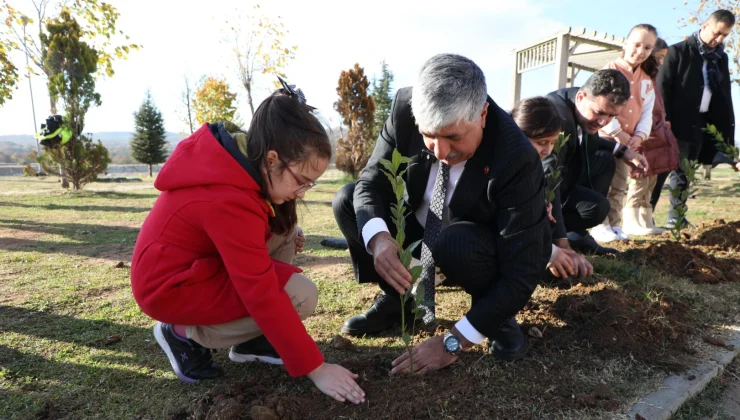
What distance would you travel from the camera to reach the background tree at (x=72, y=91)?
38.1 feet

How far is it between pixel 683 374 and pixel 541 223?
3.41 feet

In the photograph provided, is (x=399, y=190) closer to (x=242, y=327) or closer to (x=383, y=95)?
(x=242, y=327)

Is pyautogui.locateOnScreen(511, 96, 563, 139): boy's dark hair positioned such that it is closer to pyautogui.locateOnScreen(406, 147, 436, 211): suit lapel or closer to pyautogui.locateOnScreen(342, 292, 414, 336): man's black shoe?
pyautogui.locateOnScreen(406, 147, 436, 211): suit lapel

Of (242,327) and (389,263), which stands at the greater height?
(389,263)

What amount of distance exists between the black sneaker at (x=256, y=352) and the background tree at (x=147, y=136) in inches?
1379

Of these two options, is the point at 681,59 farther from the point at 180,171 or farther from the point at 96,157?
the point at 96,157

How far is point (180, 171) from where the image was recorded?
1.78m

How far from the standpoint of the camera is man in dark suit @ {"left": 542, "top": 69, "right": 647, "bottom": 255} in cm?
329

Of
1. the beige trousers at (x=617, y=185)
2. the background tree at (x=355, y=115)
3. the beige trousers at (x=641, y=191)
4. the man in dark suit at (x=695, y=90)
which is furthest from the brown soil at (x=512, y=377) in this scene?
the background tree at (x=355, y=115)

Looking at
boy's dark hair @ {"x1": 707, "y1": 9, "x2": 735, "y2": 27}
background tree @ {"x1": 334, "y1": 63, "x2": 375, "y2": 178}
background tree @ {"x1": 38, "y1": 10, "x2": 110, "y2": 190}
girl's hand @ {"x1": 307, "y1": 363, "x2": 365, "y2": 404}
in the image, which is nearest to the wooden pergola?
background tree @ {"x1": 334, "y1": 63, "x2": 375, "y2": 178}

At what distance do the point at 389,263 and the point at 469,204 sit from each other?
1.66ft

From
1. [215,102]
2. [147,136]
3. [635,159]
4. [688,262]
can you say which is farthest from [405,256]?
[147,136]

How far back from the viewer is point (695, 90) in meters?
5.23

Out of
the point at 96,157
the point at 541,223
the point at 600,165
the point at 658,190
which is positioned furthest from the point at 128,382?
the point at 96,157
